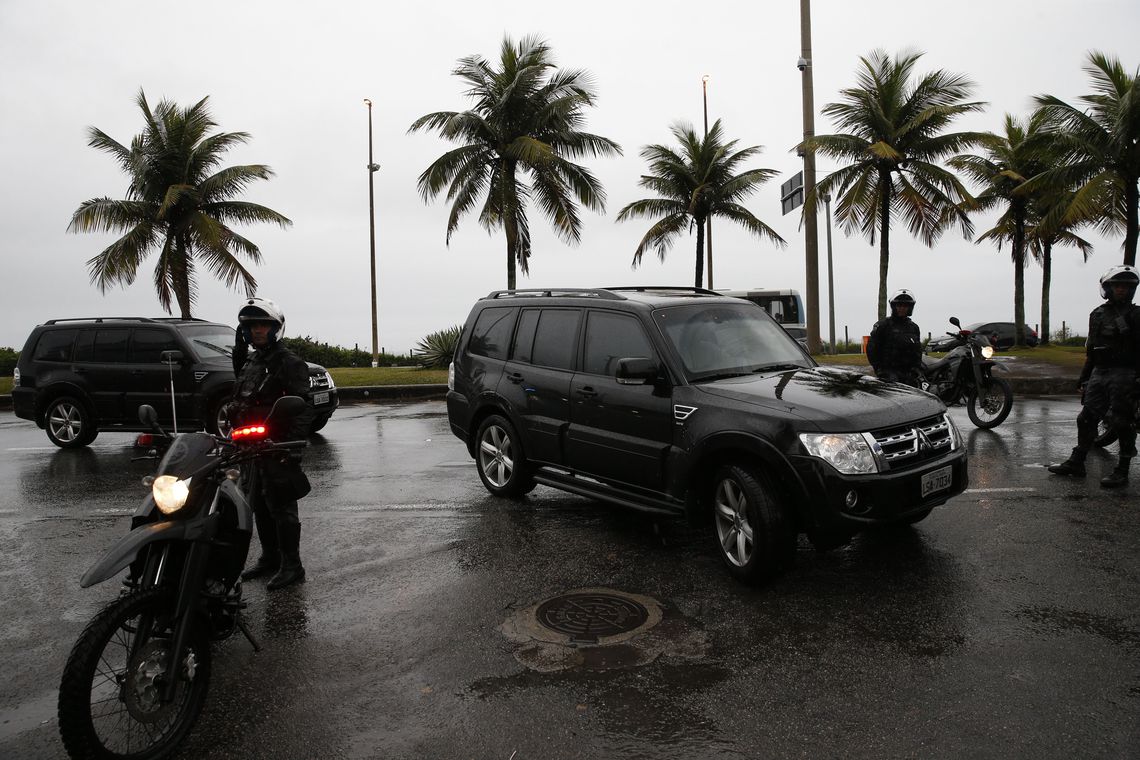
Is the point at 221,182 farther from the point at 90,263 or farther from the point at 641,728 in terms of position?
the point at 641,728

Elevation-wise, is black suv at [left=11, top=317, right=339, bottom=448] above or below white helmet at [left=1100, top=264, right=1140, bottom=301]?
below

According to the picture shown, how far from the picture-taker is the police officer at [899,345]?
9445 millimetres

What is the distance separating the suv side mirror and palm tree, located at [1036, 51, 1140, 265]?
2329 cm

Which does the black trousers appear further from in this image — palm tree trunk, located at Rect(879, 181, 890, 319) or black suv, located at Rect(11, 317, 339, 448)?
palm tree trunk, located at Rect(879, 181, 890, 319)

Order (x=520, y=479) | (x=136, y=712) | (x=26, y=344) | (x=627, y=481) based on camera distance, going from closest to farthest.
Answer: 1. (x=136, y=712)
2. (x=627, y=481)
3. (x=520, y=479)
4. (x=26, y=344)

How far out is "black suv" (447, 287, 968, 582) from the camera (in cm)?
462

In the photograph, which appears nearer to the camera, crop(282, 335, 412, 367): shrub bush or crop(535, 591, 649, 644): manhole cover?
crop(535, 591, 649, 644): manhole cover

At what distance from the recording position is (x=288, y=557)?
16.9ft

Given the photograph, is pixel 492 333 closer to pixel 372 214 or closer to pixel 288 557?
pixel 288 557

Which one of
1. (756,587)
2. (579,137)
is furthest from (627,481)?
(579,137)

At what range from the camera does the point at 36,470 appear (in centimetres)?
972

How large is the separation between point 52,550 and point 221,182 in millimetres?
22665

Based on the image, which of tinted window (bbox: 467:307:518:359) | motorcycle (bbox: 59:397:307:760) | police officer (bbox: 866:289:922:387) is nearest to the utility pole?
police officer (bbox: 866:289:922:387)

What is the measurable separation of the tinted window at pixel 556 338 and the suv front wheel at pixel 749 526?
1850 millimetres
